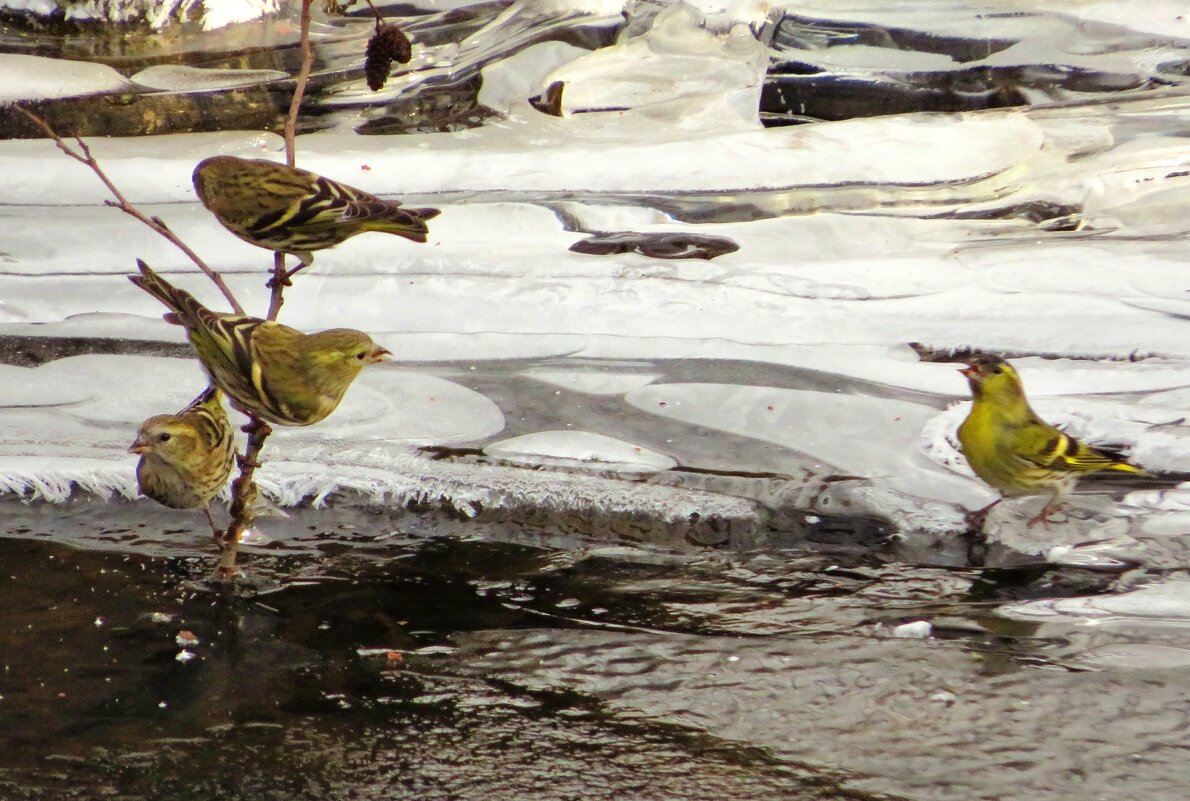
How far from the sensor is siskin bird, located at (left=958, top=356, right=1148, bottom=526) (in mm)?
4051

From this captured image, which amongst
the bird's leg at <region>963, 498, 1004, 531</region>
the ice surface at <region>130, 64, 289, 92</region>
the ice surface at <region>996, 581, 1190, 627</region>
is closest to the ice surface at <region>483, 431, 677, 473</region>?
the bird's leg at <region>963, 498, 1004, 531</region>

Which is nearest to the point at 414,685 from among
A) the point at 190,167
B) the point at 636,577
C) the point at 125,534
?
the point at 636,577

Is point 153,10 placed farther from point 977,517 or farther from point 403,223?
point 977,517

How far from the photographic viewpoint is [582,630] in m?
3.67

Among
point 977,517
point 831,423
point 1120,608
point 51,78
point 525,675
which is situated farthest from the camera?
point 51,78

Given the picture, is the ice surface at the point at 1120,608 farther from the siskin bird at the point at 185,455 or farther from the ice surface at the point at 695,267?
the siskin bird at the point at 185,455

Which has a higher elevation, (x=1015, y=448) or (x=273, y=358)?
(x=273, y=358)

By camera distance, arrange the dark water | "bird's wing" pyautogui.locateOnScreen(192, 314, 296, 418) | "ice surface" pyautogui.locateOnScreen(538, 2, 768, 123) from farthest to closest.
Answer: "ice surface" pyautogui.locateOnScreen(538, 2, 768, 123), "bird's wing" pyautogui.locateOnScreen(192, 314, 296, 418), the dark water

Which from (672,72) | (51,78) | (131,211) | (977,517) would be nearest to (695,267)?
(672,72)

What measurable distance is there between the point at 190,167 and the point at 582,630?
11.8 ft

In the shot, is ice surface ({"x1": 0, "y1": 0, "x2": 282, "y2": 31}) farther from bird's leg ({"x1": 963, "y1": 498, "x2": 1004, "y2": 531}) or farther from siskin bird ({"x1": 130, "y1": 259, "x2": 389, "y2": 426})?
bird's leg ({"x1": 963, "y1": 498, "x2": 1004, "y2": 531})

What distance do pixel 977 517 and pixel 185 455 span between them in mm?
2546

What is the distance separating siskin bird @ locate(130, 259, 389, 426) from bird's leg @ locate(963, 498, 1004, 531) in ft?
6.84

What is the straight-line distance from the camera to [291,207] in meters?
3.20
